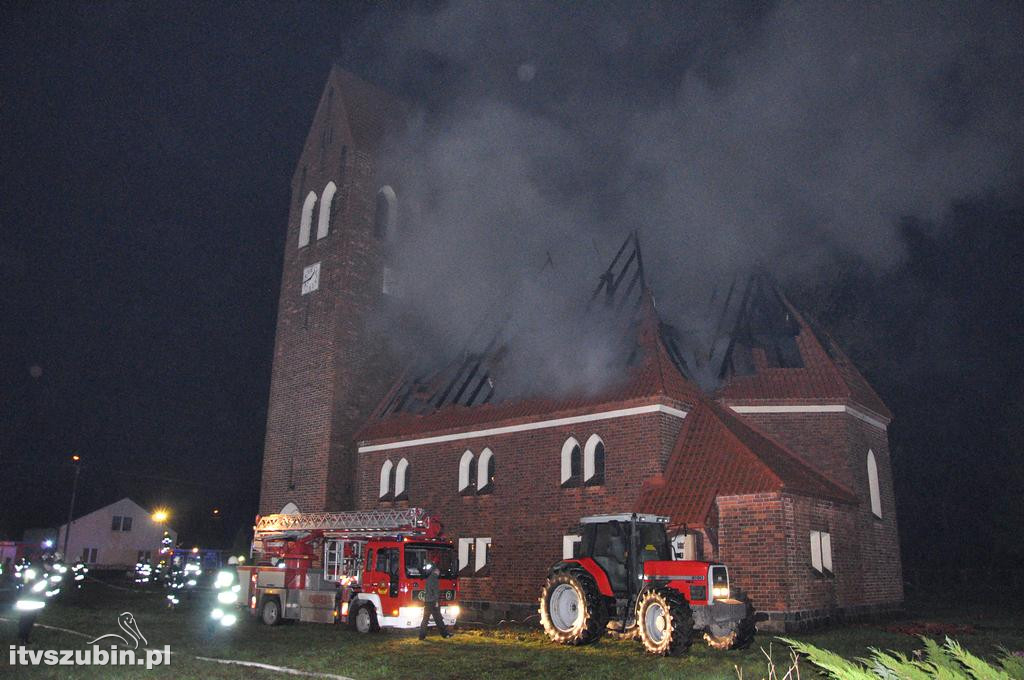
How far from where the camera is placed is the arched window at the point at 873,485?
2123 centimetres

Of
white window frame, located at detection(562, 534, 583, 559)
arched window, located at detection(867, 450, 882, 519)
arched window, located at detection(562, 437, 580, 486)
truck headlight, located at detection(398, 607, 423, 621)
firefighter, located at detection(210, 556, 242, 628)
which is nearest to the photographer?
firefighter, located at detection(210, 556, 242, 628)

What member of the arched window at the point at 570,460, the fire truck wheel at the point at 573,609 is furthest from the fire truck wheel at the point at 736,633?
the arched window at the point at 570,460

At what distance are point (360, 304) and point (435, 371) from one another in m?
3.88

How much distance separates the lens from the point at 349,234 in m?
28.5

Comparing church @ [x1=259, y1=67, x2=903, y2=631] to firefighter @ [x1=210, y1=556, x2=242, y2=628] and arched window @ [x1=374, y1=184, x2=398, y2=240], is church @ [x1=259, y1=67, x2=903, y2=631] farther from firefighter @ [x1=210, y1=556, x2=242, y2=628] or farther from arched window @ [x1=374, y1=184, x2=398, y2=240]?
firefighter @ [x1=210, y1=556, x2=242, y2=628]

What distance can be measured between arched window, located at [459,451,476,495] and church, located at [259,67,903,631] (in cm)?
5

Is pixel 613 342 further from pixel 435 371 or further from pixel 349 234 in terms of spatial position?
pixel 349 234

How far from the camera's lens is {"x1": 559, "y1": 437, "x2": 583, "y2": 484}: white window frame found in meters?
20.7

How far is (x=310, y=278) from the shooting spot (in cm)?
2919

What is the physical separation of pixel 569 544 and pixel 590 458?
7.59 ft

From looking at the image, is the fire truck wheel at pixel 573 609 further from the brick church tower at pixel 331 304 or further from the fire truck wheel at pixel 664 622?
the brick church tower at pixel 331 304

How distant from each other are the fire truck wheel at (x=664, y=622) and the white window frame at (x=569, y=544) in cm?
654

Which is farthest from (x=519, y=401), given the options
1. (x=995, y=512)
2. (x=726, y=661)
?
(x=995, y=512)

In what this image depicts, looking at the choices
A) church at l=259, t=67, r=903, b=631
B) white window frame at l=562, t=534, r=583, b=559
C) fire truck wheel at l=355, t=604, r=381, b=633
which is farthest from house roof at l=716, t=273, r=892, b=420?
fire truck wheel at l=355, t=604, r=381, b=633
